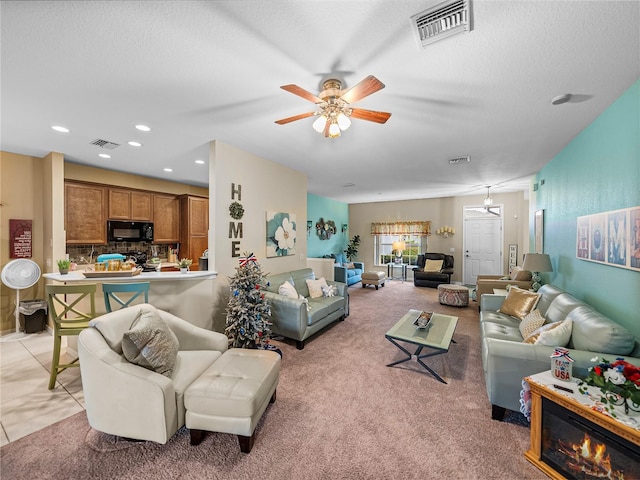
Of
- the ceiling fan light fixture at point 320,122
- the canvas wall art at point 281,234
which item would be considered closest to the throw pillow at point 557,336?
the ceiling fan light fixture at point 320,122

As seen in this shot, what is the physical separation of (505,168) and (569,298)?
9.38ft

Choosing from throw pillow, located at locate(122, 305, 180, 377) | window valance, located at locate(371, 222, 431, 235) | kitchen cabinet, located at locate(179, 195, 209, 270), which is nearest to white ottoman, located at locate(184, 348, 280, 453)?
throw pillow, located at locate(122, 305, 180, 377)

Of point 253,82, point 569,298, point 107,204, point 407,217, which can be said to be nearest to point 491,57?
point 253,82

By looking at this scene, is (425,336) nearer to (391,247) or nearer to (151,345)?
(151,345)

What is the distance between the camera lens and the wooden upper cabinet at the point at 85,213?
428 centimetres

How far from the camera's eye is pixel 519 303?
346cm

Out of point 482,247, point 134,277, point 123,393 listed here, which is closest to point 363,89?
point 123,393

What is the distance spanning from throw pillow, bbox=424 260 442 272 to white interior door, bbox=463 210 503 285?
1067 millimetres

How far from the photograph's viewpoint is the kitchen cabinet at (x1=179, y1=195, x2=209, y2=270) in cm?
567

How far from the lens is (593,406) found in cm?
151

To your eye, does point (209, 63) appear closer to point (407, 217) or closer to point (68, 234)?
point (68, 234)

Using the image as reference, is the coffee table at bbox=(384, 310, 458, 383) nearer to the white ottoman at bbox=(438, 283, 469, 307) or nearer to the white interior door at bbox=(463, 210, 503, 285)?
the white ottoman at bbox=(438, 283, 469, 307)

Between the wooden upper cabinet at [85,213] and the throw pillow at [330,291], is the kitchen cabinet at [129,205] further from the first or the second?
the throw pillow at [330,291]

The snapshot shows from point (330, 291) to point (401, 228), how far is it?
5264 mm
